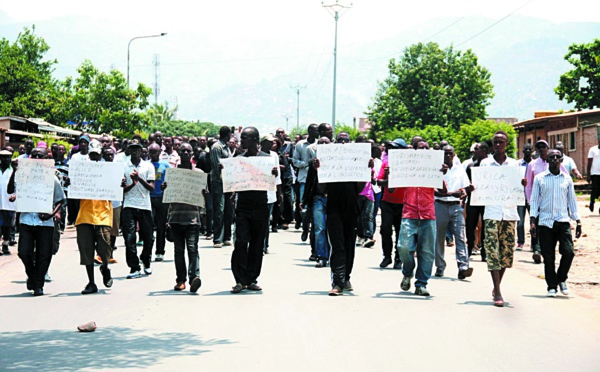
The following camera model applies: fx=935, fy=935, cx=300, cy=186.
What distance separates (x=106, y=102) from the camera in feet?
193

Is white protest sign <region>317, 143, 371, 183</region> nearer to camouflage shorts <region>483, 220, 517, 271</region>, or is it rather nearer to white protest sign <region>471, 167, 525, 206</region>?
white protest sign <region>471, 167, 525, 206</region>

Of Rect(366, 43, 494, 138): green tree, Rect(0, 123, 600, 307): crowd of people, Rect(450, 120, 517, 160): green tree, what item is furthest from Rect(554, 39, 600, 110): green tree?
Rect(0, 123, 600, 307): crowd of people

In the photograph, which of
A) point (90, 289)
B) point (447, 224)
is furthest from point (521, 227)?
point (90, 289)

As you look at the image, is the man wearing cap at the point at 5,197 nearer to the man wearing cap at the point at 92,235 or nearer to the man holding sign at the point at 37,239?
the man holding sign at the point at 37,239

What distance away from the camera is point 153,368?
752 centimetres

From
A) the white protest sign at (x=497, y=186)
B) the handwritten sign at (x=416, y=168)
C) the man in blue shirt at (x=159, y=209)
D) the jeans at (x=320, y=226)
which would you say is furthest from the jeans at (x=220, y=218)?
the white protest sign at (x=497, y=186)

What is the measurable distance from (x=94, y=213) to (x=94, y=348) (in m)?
4.21

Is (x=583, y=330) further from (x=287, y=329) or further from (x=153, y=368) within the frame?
(x=153, y=368)

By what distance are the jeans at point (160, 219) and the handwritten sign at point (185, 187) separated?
3334 millimetres

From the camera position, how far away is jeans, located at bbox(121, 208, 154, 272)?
13.5 m

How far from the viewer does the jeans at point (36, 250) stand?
481 inches

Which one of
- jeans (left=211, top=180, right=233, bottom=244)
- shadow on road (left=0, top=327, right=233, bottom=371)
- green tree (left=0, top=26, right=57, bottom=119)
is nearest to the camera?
shadow on road (left=0, top=327, right=233, bottom=371)

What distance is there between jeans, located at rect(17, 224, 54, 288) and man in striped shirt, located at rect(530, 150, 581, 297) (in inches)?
253

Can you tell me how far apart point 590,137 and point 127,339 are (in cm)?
4344
